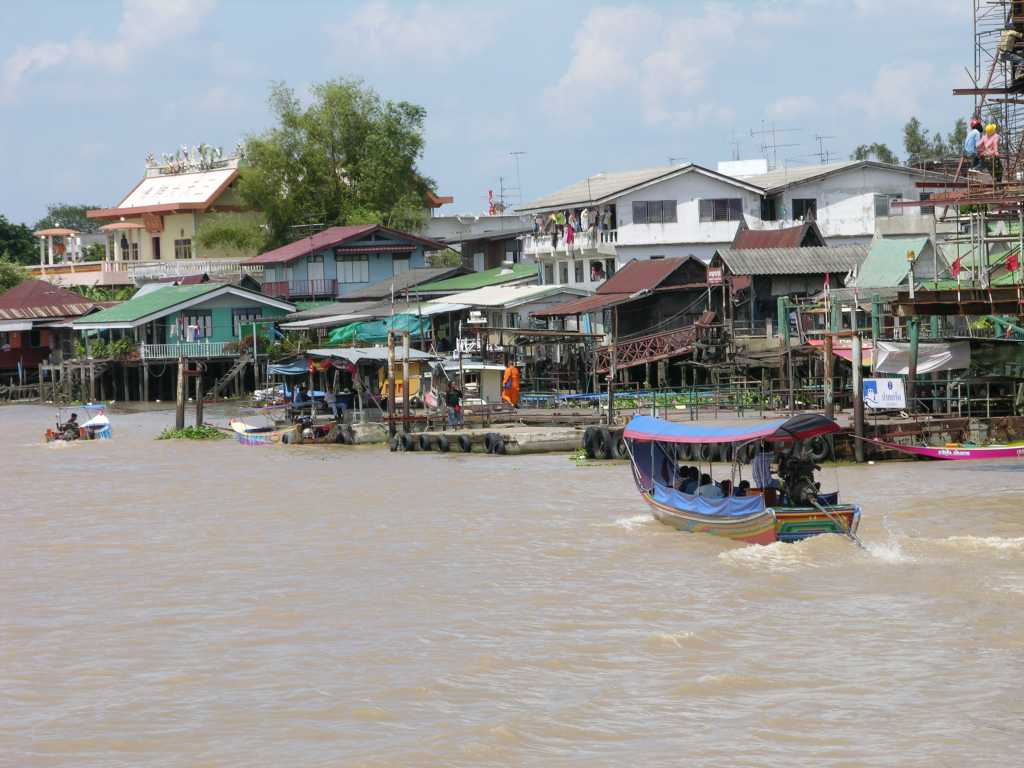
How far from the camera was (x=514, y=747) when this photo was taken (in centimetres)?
1289

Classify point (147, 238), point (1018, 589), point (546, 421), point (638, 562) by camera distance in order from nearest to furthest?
point (1018, 589)
point (638, 562)
point (546, 421)
point (147, 238)

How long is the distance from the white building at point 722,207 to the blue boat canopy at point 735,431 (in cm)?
3136

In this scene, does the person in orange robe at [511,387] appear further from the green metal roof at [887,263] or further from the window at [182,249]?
the window at [182,249]

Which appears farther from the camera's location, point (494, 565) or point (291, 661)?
point (494, 565)

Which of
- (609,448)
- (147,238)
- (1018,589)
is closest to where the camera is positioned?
(1018,589)

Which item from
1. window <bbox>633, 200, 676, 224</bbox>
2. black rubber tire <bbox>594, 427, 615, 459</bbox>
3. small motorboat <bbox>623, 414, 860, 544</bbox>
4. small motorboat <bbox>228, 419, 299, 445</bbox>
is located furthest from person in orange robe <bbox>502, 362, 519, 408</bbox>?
small motorboat <bbox>623, 414, 860, 544</bbox>

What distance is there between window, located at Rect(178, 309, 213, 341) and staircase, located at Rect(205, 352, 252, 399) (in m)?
2.08

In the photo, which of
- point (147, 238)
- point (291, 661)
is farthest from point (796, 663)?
point (147, 238)

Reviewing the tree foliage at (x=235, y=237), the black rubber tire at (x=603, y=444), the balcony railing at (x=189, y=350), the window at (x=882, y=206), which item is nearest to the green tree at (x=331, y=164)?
the tree foliage at (x=235, y=237)

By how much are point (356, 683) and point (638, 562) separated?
6.77 m

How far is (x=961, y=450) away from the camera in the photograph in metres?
28.5

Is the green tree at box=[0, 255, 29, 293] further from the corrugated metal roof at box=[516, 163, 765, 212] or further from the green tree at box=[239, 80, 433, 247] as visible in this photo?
the corrugated metal roof at box=[516, 163, 765, 212]

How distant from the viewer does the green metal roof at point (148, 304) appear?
202ft

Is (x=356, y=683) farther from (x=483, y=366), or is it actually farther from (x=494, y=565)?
(x=483, y=366)
